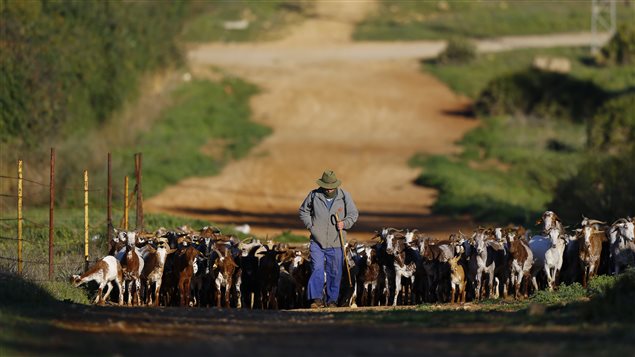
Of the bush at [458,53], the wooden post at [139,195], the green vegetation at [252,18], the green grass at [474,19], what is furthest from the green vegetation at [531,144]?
the green vegetation at [252,18]

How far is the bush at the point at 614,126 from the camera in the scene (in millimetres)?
36750

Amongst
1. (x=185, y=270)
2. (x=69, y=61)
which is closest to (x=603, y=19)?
(x=69, y=61)

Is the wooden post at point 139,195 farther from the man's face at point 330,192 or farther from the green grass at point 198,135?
the green grass at point 198,135

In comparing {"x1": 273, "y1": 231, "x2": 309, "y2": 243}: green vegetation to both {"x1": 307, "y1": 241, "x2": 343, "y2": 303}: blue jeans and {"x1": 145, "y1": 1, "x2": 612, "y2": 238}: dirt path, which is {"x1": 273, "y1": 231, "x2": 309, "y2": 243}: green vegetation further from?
{"x1": 307, "y1": 241, "x2": 343, "y2": 303}: blue jeans

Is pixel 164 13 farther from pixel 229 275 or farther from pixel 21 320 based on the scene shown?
pixel 21 320

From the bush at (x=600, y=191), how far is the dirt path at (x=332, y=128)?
2334 mm

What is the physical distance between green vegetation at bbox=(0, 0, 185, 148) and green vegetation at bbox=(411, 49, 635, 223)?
866 cm

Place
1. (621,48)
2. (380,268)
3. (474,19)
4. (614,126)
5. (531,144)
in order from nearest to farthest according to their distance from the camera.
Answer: (380,268) → (614,126) → (531,144) → (621,48) → (474,19)

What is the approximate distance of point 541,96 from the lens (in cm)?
4444

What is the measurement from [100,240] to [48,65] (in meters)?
8.68

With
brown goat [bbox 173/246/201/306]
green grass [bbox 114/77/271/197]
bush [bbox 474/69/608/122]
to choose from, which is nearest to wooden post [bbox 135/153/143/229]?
brown goat [bbox 173/246/201/306]

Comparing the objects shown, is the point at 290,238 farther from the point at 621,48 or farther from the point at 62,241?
the point at 621,48

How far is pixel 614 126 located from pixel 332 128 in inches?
427

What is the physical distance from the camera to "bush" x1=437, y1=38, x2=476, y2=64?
180ft
